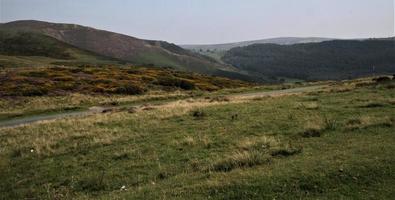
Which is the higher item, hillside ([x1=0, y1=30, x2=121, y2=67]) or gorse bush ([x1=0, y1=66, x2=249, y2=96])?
hillside ([x1=0, y1=30, x2=121, y2=67])

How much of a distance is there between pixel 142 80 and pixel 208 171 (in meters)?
59.1

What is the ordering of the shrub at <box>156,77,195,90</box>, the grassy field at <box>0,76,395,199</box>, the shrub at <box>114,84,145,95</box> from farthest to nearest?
1. the shrub at <box>156,77,195,90</box>
2. the shrub at <box>114,84,145,95</box>
3. the grassy field at <box>0,76,395,199</box>

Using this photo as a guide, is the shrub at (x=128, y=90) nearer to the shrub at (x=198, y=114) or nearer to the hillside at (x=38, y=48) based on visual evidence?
the shrub at (x=198, y=114)

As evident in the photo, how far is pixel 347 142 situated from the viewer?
1377 cm

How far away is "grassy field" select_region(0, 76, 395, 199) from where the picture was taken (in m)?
9.67

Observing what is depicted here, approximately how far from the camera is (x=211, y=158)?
43.9 ft

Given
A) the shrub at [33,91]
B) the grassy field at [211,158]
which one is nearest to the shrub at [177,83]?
the shrub at [33,91]

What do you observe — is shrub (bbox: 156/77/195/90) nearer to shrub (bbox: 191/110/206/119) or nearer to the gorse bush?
the gorse bush

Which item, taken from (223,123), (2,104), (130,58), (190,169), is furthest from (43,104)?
(130,58)

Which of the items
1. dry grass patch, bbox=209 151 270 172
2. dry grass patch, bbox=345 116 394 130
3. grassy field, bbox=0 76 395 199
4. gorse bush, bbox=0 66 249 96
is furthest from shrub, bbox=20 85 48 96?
dry grass patch, bbox=209 151 270 172

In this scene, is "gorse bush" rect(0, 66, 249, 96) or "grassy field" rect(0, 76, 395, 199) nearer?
"grassy field" rect(0, 76, 395, 199)

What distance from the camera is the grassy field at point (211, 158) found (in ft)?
31.7

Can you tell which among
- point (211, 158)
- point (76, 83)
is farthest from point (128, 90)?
point (211, 158)

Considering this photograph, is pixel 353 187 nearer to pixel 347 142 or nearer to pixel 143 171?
pixel 347 142
